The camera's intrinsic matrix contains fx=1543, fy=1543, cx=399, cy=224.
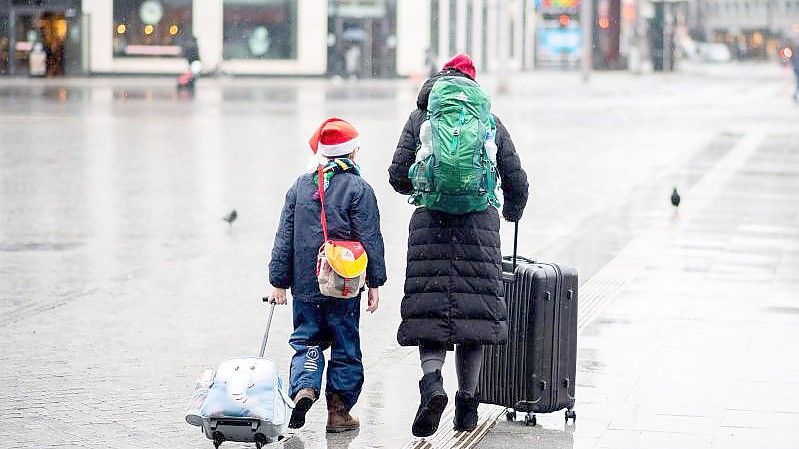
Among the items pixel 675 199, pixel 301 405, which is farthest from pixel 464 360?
pixel 675 199

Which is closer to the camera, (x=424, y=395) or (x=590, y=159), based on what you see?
(x=424, y=395)

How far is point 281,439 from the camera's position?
20.9 ft

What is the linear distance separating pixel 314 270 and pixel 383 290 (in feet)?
13.7

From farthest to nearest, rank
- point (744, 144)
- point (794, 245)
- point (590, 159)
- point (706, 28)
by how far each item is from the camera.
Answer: point (706, 28)
point (744, 144)
point (590, 159)
point (794, 245)

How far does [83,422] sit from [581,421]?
2200mm

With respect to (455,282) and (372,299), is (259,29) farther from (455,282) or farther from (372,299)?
(455,282)

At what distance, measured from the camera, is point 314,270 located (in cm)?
655

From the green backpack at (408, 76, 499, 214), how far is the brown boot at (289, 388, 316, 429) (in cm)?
94

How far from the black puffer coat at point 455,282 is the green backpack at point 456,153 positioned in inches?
3.4

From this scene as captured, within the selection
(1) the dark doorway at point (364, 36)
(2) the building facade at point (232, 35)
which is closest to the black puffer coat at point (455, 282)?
(2) the building facade at point (232, 35)

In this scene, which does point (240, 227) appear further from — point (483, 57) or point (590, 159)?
point (483, 57)

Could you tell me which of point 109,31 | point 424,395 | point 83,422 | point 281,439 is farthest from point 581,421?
point 109,31

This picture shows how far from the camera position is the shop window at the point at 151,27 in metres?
56.1

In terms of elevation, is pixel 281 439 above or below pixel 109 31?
below
